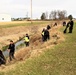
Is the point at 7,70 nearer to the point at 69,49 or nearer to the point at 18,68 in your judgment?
the point at 18,68

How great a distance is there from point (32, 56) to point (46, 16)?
5237 inches

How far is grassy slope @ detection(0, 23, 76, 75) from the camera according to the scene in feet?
49.0

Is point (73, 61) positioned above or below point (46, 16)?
above

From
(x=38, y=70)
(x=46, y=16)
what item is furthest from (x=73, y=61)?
(x=46, y=16)

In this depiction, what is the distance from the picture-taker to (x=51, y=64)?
52.7 ft

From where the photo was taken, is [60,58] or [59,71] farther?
[60,58]

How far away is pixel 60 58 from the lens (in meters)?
17.0

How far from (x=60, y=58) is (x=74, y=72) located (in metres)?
2.55

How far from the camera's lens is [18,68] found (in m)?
15.8

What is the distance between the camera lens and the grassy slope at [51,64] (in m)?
14.9

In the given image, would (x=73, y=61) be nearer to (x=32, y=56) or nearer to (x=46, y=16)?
(x=32, y=56)

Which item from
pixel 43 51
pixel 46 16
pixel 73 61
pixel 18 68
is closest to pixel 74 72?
pixel 73 61

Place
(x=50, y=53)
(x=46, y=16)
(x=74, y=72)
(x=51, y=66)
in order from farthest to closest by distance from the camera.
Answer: (x=46, y=16) → (x=50, y=53) → (x=51, y=66) → (x=74, y=72)

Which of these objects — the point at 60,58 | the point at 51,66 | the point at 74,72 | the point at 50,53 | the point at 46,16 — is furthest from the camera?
the point at 46,16
